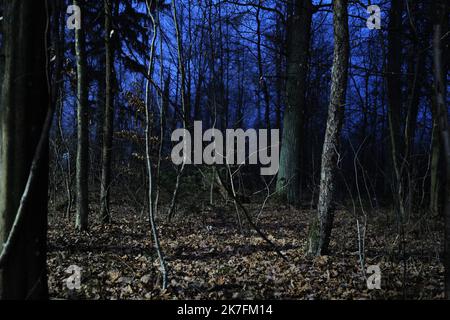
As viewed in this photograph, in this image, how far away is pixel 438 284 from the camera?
448cm

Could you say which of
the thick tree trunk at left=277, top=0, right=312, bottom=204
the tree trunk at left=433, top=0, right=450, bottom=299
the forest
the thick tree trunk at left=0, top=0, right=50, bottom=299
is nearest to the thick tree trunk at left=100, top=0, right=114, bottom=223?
the forest

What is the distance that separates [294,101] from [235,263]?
330 inches

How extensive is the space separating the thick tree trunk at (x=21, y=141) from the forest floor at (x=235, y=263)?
4.92ft

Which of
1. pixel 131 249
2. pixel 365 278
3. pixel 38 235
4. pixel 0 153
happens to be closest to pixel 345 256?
pixel 365 278

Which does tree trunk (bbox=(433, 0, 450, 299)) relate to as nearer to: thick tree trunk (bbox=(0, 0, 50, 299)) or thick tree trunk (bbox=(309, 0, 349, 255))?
thick tree trunk (bbox=(309, 0, 349, 255))

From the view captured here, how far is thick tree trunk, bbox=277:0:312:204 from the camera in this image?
12734mm

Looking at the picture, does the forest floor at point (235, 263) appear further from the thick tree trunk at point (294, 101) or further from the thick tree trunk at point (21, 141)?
the thick tree trunk at point (294, 101)

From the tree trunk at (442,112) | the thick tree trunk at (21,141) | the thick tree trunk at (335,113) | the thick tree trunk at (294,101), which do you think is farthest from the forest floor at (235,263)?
the thick tree trunk at (294,101)

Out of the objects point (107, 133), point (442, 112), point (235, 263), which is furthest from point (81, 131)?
point (442, 112)

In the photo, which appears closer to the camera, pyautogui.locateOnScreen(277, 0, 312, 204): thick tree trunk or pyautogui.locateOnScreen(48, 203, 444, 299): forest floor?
pyautogui.locateOnScreen(48, 203, 444, 299): forest floor

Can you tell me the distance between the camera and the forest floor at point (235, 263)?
4.35m

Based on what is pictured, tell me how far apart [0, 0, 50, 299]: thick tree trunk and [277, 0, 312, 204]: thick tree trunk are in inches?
407

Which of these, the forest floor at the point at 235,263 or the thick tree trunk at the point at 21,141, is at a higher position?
the thick tree trunk at the point at 21,141
